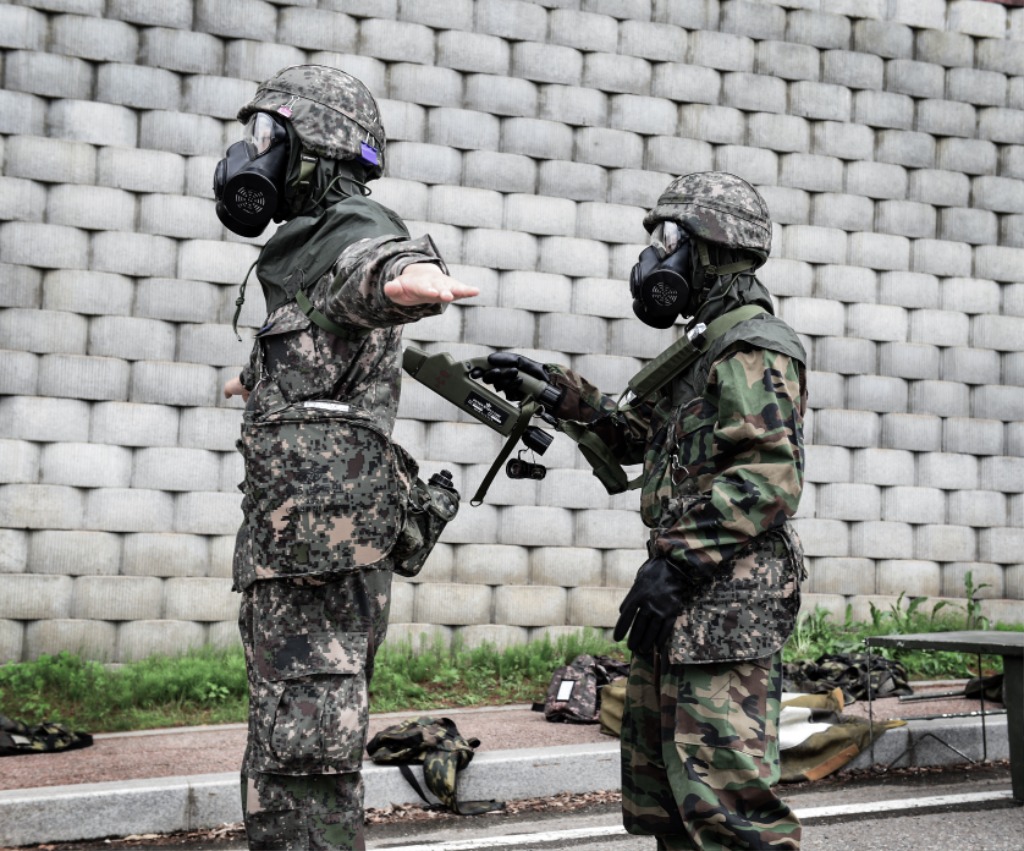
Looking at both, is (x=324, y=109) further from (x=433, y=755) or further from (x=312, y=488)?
(x=433, y=755)

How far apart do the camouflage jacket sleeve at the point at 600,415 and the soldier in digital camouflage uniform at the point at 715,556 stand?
25 centimetres

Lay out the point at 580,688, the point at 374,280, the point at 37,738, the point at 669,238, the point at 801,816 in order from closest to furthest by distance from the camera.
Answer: the point at 374,280, the point at 669,238, the point at 801,816, the point at 37,738, the point at 580,688

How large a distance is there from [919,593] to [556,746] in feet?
11.2

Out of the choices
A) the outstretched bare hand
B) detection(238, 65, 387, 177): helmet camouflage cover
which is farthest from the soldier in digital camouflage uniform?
the outstretched bare hand

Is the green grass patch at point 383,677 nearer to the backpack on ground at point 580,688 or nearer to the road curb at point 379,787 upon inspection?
the backpack on ground at point 580,688

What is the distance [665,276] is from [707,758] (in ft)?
4.11

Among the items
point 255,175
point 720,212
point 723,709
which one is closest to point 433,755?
point 723,709

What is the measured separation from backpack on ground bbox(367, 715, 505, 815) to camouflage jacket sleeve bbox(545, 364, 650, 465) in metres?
1.75

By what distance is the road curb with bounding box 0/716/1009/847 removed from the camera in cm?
449

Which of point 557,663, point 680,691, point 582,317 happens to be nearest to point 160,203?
point 582,317

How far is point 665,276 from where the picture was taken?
11.3ft

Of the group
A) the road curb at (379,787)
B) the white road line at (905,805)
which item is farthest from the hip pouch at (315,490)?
the white road line at (905,805)

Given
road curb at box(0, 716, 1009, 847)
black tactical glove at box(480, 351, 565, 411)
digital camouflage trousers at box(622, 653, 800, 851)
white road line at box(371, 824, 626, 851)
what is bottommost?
white road line at box(371, 824, 626, 851)

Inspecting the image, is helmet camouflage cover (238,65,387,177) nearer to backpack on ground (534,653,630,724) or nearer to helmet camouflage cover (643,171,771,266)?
helmet camouflage cover (643,171,771,266)
